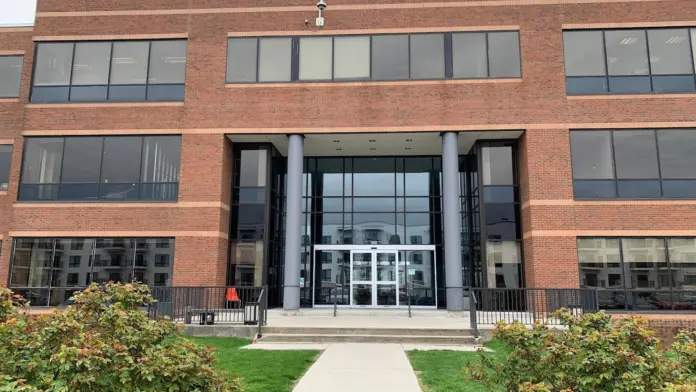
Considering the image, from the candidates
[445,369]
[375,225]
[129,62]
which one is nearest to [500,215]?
[375,225]

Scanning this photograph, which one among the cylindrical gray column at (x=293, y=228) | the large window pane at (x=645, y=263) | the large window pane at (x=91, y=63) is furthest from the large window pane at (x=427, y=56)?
the large window pane at (x=91, y=63)

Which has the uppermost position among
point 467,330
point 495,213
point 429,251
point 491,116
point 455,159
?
point 491,116

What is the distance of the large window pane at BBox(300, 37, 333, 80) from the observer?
64.9 feet

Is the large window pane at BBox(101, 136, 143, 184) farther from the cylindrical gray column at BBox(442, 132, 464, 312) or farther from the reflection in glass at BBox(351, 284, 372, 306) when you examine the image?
the cylindrical gray column at BBox(442, 132, 464, 312)

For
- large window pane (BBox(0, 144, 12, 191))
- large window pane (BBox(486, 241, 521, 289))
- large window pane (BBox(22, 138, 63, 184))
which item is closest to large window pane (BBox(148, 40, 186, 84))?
large window pane (BBox(22, 138, 63, 184))

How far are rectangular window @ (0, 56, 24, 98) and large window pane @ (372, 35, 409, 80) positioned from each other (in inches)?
604

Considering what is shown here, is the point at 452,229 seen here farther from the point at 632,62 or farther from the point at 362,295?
the point at 632,62

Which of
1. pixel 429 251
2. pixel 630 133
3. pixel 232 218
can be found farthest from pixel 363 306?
pixel 630 133

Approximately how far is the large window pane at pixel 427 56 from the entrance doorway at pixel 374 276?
25.2 ft

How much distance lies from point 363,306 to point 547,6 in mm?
14582

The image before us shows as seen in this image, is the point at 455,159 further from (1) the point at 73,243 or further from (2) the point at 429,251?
(1) the point at 73,243

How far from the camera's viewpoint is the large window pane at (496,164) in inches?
785

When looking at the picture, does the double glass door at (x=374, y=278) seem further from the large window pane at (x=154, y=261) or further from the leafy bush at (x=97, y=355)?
the leafy bush at (x=97, y=355)

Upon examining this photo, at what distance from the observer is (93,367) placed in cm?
376
